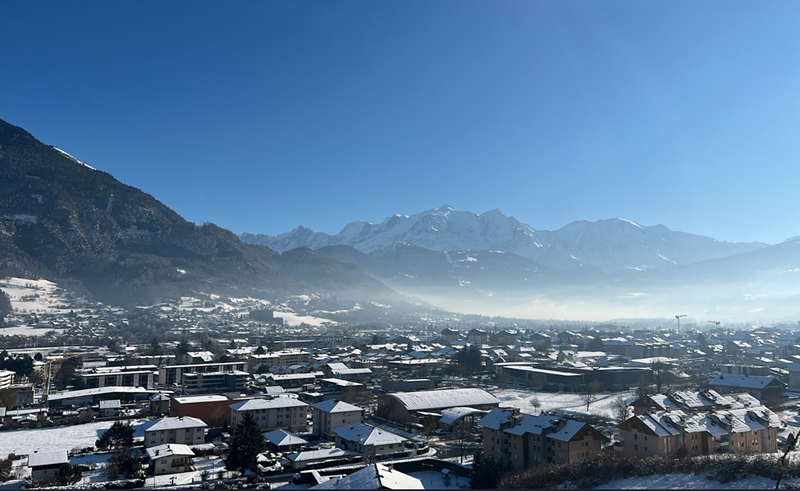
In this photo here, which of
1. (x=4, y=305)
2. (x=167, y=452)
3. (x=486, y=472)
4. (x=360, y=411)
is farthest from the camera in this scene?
(x=4, y=305)

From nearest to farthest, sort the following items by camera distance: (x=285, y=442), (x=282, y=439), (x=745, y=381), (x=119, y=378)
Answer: (x=285, y=442) → (x=282, y=439) → (x=745, y=381) → (x=119, y=378)

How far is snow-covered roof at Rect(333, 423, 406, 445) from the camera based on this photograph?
19.9m

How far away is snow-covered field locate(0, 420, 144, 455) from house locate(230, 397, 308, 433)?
12.8 feet

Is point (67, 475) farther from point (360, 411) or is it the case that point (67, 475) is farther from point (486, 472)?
point (486, 472)

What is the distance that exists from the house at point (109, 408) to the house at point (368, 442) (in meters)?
13.9

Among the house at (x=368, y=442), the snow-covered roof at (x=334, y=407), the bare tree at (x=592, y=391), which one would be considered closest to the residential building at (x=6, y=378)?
the snow-covered roof at (x=334, y=407)

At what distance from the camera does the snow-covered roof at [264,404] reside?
24828mm

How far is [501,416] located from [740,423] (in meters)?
7.55

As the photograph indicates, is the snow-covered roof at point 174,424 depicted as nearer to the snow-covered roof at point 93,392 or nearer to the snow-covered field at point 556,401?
the snow-covered roof at point 93,392

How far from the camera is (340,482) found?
12.3 m

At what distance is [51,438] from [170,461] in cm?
828

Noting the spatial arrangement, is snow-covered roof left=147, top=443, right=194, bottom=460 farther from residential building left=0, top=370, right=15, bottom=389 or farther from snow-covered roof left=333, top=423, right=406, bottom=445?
residential building left=0, top=370, right=15, bottom=389

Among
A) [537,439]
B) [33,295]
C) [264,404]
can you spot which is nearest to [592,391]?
[537,439]

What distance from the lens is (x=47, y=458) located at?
679 inches
